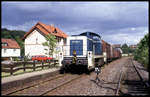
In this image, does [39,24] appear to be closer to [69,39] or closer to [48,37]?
[48,37]

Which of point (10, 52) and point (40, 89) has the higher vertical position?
point (10, 52)

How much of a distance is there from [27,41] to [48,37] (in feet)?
62.1

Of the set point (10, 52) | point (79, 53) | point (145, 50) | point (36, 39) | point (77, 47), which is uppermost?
point (36, 39)

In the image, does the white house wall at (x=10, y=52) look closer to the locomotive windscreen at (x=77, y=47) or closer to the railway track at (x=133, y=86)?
the locomotive windscreen at (x=77, y=47)

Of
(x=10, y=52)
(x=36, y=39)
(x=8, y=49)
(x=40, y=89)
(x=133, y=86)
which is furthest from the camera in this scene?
(x=10, y=52)

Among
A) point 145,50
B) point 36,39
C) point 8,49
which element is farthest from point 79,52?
point 8,49

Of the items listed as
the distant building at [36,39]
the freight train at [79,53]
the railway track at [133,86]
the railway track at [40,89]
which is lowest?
the railway track at [133,86]

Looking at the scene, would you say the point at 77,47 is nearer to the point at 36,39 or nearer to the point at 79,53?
the point at 79,53

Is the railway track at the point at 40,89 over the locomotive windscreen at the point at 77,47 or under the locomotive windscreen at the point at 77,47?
under

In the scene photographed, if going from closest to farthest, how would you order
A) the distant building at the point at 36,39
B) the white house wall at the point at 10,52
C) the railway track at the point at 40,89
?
the railway track at the point at 40,89, the distant building at the point at 36,39, the white house wall at the point at 10,52

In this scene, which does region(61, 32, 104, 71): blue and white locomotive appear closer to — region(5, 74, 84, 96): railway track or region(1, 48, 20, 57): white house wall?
region(5, 74, 84, 96): railway track

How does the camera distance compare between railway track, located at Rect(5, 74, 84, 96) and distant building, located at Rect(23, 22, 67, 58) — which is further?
distant building, located at Rect(23, 22, 67, 58)

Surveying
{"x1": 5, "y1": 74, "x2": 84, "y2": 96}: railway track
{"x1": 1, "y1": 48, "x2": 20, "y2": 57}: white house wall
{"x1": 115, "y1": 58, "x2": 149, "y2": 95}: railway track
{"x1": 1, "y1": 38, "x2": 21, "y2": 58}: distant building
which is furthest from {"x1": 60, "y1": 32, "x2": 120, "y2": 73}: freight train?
{"x1": 1, "y1": 38, "x2": 21, "y2": 58}: distant building

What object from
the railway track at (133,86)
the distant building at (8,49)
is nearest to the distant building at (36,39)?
the distant building at (8,49)
